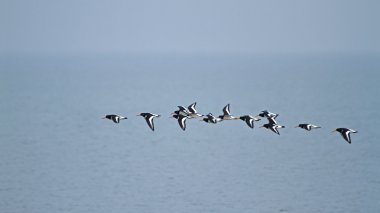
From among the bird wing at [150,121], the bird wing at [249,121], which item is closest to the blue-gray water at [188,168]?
the bird wing at [150,121]

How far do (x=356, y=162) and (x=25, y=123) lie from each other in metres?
70.5

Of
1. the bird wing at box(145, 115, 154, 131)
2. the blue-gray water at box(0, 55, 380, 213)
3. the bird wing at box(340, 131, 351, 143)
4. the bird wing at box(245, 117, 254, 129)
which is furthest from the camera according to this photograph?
the blue-gray water at box(0, 55, 380, 213)

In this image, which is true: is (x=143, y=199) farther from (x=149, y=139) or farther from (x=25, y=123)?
(x=25, y=123)

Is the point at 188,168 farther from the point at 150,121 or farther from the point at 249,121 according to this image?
the point at 150,121

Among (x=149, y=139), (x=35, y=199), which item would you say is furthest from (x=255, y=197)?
(x=149, y=139)

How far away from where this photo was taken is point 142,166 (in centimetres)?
12756

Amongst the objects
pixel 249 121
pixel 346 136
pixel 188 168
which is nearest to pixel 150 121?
pixel 249 121

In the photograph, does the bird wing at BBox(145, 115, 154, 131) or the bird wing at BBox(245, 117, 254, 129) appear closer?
the bird wing at BBox(145, 115, 154, 131)

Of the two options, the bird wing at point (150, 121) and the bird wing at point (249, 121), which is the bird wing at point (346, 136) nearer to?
the bird wing at point (249, 121)

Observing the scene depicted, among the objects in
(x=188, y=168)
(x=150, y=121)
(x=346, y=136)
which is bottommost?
(x=346, y=136)

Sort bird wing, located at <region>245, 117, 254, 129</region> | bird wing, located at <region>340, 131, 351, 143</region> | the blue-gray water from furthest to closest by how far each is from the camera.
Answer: the blue-gray water → bird wing, located at <region>340, 131, 351, 143</region> → bird wing, located at <region>245, 117, 254, 129</region>

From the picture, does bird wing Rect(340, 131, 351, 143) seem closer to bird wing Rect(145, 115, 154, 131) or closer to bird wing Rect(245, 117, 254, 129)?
bird wing Rect(245, 117, 254, 129)

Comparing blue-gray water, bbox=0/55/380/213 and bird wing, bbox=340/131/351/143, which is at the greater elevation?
blue-gray water, bbox=0/55/380/213

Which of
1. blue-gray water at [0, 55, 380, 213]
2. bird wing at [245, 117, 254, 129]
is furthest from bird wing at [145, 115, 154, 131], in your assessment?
blue-gray water at [0, 55, 380, 213]
